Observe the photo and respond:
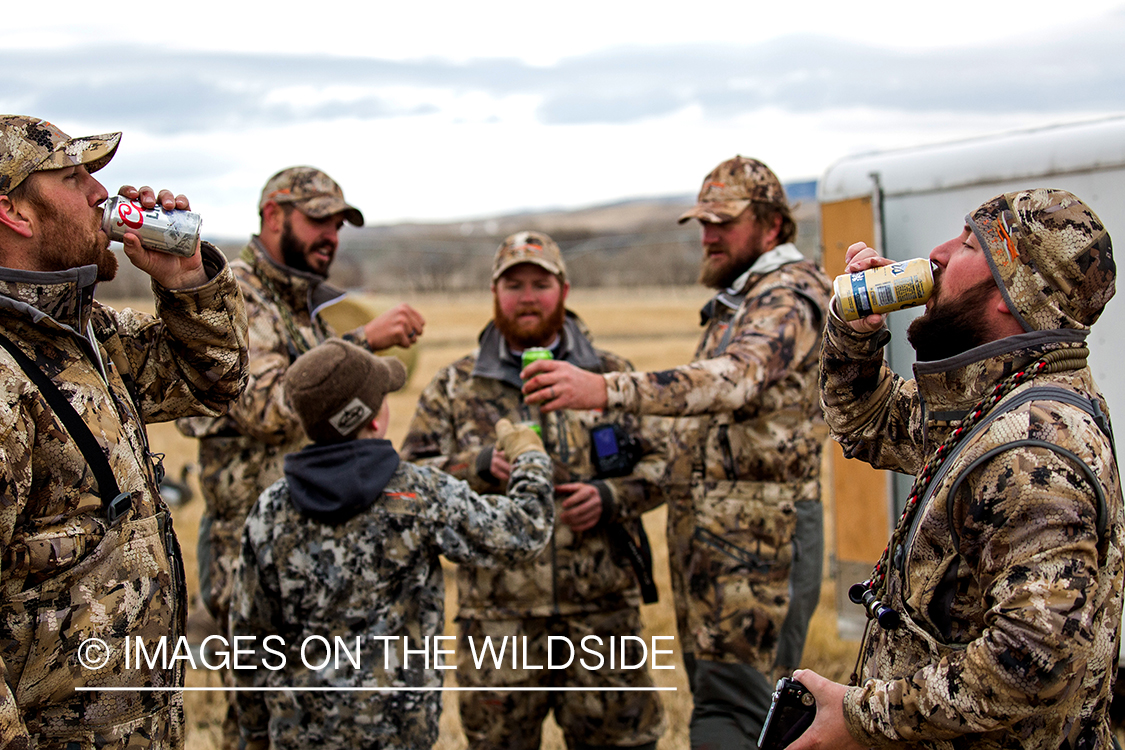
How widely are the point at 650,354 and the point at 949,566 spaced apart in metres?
23.3

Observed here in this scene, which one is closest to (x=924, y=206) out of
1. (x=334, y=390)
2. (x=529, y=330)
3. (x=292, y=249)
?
(x=529, y=330)

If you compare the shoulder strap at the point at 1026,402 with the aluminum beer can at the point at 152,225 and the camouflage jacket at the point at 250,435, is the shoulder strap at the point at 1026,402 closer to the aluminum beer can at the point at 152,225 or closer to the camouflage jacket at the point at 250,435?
the aluminum beer can at the point at 152,225

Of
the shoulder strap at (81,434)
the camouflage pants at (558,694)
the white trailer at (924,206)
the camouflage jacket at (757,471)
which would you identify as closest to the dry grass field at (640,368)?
the camouflage pants at (558,694)

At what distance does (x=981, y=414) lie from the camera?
2385 millimetres

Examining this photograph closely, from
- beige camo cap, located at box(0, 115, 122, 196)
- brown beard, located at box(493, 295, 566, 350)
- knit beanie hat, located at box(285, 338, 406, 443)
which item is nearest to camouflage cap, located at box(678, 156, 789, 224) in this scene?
brown beard, located at box(493, 295, 566, 350)

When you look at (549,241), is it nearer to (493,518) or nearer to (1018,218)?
(493,518)

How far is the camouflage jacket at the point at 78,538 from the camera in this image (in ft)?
7.70

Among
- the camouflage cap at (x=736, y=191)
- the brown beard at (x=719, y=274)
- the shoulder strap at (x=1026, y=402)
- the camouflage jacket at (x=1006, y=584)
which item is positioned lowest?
the camouflage jacket at (x=1006, y=584)

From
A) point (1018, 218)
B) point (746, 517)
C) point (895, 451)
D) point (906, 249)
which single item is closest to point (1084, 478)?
point (1018, 218)

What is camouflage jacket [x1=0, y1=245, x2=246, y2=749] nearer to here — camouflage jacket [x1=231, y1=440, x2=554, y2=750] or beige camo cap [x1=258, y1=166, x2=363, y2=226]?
camouflage jacket [x1=231, y1=440, x2=554, y2=750]

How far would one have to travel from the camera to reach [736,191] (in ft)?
15.6

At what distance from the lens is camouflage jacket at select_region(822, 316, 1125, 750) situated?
205 cm

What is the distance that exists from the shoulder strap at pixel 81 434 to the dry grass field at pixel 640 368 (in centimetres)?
315

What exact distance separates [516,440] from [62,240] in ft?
6.08
